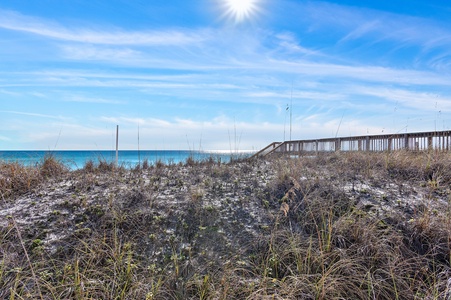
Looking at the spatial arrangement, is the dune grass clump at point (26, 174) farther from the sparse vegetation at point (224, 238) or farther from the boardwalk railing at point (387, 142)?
the boardwalk railing at point (387, 142)

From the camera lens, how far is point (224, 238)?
11.9ft

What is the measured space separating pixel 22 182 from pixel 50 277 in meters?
3.21

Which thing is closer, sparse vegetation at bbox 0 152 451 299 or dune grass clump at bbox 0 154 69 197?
sparse vegetation at bbox 0 152 451 299

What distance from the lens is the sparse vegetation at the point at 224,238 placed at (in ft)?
9.41

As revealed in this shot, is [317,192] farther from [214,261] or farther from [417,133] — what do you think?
[417,133]

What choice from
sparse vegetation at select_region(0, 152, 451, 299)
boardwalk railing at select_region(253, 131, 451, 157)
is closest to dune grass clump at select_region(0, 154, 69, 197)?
sparse vegetation at select_region(0, 152, 451, 299)

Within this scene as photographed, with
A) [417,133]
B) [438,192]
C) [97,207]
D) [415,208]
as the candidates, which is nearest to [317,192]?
[415,208]

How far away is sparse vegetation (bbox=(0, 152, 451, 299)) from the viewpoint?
2.87 meters

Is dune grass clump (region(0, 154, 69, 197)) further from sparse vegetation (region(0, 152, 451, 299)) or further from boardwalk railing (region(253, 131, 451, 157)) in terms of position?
boardwalk railing (region(253, 131, 451, 157))

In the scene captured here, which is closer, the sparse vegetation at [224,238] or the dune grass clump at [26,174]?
the sparse vegetation at [224,238]

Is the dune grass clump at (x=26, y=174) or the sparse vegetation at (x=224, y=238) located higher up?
the dune grass clump at (x=26, y=174)

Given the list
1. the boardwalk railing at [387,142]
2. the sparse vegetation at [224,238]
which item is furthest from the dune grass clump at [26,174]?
the boardwalk railing at [387,142]

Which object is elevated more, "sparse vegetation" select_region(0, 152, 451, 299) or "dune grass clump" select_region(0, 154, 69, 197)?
"dune grass clump" select_region(0, 154, 69, 197)

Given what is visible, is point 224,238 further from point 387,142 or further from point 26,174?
point 387,142
